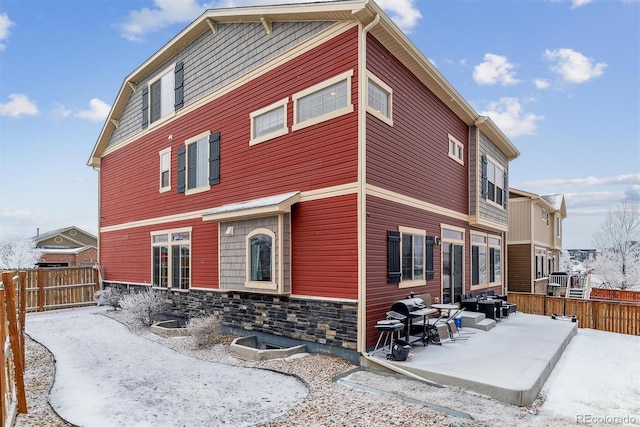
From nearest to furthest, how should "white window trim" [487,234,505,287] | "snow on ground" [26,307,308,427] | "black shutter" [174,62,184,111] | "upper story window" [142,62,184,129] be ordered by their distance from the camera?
1. "snow on ground" [26,307,308,427]
2. "black shutter" [174,62,184,111]
3. "upper story window" [142,62,184,129]
4. "white window trim" [487,234,505,287]

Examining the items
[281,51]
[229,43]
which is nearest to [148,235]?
[229,43]

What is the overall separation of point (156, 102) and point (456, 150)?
10.6m

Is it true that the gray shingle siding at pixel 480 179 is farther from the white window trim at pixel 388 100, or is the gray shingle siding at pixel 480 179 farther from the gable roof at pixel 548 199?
the white window trim at pixel 388 100

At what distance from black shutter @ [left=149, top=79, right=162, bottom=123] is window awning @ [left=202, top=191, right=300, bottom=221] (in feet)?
19.5

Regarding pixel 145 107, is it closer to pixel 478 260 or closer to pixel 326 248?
pixel 326 248

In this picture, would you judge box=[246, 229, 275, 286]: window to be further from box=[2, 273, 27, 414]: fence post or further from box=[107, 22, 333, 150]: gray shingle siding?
box=[2, 273, 27, 414]: fence post

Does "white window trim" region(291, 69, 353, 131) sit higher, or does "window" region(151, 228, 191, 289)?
"white window trim" region(291, 69, 353, 131)

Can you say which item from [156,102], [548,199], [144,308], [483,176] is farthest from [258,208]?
[548,199]

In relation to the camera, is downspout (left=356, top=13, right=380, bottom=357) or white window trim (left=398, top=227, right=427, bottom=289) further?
white window trim (left=398, top=227, right=427, bottom=289)

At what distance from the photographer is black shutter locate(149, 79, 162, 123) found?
13.8 meters

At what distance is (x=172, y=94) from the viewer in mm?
13148

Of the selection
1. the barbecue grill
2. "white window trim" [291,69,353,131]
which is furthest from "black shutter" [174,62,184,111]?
the barbecue grill

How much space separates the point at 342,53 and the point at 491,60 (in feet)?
51.1

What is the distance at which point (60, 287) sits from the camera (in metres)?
14.9
